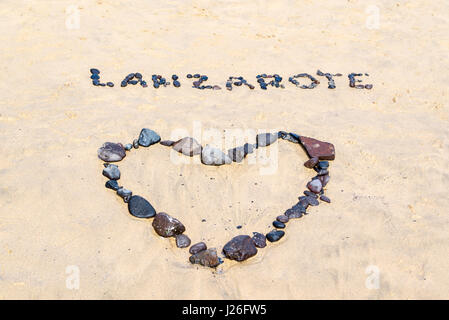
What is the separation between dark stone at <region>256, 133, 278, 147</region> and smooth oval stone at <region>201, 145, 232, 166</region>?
0.63 m

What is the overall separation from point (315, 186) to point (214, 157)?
136 cm

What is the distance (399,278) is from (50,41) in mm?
7799

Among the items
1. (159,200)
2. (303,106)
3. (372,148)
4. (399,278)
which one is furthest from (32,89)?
(399,278)

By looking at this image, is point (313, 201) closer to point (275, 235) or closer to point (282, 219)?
point (282, 219)

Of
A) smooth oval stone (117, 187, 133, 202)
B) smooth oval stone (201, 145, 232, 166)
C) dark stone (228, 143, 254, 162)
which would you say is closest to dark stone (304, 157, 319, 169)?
dark stone (228, 143, 254, 162)

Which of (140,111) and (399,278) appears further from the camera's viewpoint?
(140,111)

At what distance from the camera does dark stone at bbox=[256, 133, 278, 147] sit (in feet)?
20.4

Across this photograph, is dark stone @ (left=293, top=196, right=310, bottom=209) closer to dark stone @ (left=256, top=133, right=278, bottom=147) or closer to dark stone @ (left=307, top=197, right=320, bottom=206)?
dark stone @ (left=307, top=197, right=320, bottom=206)

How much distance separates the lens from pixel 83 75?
25.6 ft

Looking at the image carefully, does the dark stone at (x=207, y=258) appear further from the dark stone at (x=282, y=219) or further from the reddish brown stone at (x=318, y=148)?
the reddish brown stone at (x=318, y=148)

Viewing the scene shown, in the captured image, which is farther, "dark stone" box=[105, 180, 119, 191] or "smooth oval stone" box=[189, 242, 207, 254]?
"dark stone" box=[105, 180, 119, 191]

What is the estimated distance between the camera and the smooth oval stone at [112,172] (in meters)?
5.38
